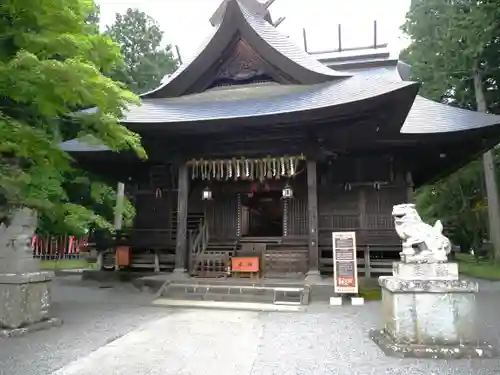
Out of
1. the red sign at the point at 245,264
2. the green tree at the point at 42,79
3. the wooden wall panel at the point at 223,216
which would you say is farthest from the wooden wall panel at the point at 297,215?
the green tree at the point at 42,79

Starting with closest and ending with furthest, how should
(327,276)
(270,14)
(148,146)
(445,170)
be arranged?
(327,276) < (148,146) < (445,170) < (270,14)

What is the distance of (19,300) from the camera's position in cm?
554

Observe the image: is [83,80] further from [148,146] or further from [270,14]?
[270,14]

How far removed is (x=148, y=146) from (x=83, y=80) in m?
5.98

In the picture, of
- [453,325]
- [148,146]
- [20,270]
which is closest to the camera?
[453,325]

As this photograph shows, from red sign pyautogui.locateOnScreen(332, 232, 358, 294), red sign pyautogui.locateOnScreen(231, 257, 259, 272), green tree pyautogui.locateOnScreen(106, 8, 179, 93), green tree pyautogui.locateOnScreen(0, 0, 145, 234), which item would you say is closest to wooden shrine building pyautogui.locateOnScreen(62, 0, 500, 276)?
red sign pyautogui.locateOnScreen(231, 257, 259, 272)

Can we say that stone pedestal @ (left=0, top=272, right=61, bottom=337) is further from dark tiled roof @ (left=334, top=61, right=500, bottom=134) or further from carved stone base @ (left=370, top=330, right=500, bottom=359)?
dark tiled roof @ (left=334, top=61, right=500, bottom=134)

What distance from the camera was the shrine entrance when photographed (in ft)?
42.7

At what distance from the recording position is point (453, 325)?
4.47 metres

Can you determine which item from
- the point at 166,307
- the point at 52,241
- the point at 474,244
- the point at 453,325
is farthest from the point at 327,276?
the point at 52,241

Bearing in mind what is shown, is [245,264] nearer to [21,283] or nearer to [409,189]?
[409,189]

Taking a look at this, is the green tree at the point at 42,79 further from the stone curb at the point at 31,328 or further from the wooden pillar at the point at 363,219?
the wooden pillar at the point at 363,219

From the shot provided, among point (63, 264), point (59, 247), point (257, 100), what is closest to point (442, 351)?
point (257, 100)

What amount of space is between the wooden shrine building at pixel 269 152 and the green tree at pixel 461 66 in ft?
16.7
